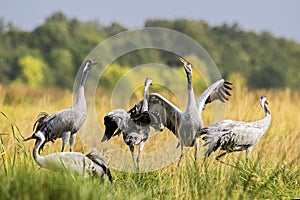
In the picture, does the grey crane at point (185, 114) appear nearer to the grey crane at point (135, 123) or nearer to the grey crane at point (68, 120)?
the grey crane at point (135, 123)

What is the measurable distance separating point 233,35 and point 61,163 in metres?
37.1

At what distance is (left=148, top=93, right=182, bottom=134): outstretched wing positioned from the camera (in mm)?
7000

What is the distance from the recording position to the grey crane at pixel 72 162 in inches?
203

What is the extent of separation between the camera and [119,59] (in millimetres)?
33531

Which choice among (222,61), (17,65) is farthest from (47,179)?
(222,61)

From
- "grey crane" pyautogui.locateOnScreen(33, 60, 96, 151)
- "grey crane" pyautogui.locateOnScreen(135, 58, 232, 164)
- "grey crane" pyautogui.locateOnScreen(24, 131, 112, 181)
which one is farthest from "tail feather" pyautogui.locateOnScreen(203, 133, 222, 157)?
"grey crane" pyautogui.locateOnScreen(33, 60, 96, 151)

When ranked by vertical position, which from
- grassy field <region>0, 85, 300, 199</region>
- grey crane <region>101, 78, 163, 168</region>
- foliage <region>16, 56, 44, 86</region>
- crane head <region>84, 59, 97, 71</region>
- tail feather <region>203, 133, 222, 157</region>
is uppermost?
foliage <region>16, 56, 44, 86</region>

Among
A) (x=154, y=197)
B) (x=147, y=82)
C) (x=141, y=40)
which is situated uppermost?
(x=141, y=40)

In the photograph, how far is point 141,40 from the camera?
2292 cm

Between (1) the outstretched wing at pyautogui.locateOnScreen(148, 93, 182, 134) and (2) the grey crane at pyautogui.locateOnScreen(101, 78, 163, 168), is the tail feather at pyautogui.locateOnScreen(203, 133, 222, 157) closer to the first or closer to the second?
(1) the outstretched wing at pyautogui.locateOnScreen(148, 93, 182, 134)

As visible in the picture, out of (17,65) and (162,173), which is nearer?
(162,173)

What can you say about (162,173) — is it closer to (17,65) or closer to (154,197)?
(154,197)

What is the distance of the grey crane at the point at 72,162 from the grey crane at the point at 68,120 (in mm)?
1706

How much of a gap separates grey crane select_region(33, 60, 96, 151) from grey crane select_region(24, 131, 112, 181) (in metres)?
1.71
